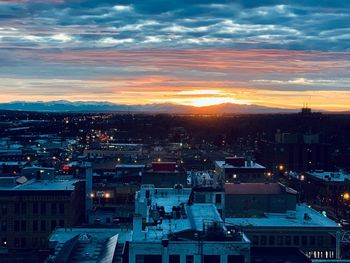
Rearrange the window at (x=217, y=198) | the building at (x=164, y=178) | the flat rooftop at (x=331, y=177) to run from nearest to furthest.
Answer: the window at (x=217, y=198) < the building at (x=164, y=178) < the flat rooftop at (x=331, y=177)

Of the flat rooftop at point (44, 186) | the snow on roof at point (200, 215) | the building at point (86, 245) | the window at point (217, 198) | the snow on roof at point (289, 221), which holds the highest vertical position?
the snow on roof at point (200, 215)

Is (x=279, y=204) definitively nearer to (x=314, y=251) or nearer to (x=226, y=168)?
(x=314, y=251)

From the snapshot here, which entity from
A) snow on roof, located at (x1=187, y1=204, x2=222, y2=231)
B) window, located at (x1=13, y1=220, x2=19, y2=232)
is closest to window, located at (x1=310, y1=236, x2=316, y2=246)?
snow on roof, located at (x1=187, y1=204, x2=222, y2=231)

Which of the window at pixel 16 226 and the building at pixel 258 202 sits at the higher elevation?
the building at pixel 258 202

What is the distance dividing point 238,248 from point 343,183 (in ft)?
236

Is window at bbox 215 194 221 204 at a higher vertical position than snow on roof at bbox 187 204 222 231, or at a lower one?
lower

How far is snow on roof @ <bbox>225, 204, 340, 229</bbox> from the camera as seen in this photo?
6281 cm

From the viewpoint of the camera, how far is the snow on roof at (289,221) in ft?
206

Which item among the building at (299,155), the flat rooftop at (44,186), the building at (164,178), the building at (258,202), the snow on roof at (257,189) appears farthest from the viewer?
the building at (299,155)

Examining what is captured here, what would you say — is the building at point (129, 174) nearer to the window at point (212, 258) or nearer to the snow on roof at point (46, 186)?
the snow on roof at point (46, 186)

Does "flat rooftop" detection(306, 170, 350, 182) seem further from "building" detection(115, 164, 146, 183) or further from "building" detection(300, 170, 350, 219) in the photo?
"building" detection(115, 164, 146, 183)

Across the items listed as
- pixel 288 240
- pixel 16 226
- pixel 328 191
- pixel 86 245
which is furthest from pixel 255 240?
pixel 328 191

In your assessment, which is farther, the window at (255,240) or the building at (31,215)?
the building at (31,215)

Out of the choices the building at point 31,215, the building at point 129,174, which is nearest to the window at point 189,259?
the building at point 31,215
